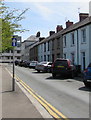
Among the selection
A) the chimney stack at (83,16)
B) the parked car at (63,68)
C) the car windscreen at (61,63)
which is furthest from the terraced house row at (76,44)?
the car windscreen at (61,63)

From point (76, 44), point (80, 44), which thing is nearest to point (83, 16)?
point (76, 44)

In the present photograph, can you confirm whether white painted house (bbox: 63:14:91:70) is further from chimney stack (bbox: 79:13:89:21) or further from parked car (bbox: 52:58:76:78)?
parked car (bbox: 52:58:76:78)

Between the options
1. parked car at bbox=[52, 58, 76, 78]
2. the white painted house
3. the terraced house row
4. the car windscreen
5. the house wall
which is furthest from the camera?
the terraced house row

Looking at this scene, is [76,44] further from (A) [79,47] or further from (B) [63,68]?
(B) [63,68]

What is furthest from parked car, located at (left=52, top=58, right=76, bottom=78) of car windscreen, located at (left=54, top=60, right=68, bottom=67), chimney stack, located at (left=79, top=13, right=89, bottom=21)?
chimney stack, located at (left=79, top=13, right=89, bottom=21)

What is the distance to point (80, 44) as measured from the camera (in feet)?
85.1

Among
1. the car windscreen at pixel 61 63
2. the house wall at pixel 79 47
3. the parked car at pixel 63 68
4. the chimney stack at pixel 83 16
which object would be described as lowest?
the parked car at pixel 63 68

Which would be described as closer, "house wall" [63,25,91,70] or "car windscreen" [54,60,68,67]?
"car windscreen" [54,60,68,67]

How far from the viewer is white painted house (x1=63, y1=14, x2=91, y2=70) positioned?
2397 centimetres

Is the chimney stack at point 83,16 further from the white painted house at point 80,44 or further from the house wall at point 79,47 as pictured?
the house wall at point 79,47

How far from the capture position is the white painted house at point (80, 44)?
944 inches

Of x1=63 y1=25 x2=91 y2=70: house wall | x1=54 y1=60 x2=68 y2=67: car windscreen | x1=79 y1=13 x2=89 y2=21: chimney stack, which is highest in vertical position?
x1=79 y1=13 x2=89 y2=21: chimney stack

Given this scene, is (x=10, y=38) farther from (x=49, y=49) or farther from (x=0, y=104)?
(x=49, y=49)

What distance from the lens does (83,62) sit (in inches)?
1005
